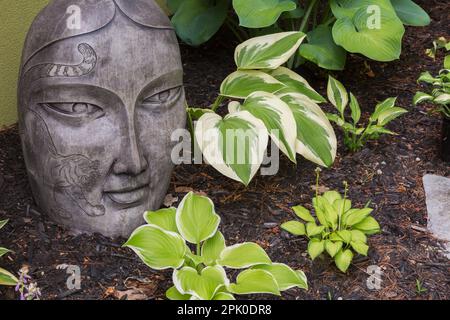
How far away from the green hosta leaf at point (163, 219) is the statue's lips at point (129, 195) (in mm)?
136

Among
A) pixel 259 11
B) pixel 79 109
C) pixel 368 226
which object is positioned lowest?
pixel 368 226

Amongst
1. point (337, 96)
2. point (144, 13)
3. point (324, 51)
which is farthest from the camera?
point (324, 51)

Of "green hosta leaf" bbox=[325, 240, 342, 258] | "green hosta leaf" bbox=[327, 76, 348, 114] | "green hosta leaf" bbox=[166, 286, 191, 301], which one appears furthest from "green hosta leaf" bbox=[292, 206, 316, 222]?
"green hosta leaf" bbox=[327, 76, 348, 114]

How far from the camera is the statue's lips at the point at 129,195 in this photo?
2.65 m

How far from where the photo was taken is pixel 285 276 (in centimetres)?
244

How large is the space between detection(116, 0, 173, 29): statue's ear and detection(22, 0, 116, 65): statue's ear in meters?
0.05

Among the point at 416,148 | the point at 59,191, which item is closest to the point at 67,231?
the point at 59,191

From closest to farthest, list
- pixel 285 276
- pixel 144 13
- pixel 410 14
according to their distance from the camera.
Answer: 1. pixel 285 276
2. pixel 144 13
3. pixel 410 14

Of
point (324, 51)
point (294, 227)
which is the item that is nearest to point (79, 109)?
point (294, 227)

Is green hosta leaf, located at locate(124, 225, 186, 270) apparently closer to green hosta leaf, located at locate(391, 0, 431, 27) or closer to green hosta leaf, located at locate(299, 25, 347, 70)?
green hosta leaf, located at locate(299, 25, 347, 70)

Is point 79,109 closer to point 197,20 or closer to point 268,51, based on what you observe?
point 268,51

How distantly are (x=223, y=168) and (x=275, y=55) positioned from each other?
2.17 ft

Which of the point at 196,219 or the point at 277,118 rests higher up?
the point at 277,118

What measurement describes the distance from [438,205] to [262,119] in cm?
89
